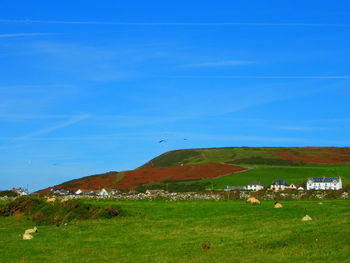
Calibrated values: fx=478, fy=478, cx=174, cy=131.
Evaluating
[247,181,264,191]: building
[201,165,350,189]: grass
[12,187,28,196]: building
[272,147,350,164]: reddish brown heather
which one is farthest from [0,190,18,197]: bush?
[272,147,350,164]: reddish brown heather

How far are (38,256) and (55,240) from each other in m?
4.92

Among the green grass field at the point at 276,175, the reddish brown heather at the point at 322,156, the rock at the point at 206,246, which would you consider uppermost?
the reddish brown heather at the point at 322,156

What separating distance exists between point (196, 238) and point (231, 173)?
83103 mm

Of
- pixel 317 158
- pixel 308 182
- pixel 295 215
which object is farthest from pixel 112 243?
pixel 317 158

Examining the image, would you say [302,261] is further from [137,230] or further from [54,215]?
[54,215]

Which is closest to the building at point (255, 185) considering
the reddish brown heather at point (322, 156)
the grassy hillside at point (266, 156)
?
the grassy hillside at point (266, 156)

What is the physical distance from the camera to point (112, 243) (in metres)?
25.9

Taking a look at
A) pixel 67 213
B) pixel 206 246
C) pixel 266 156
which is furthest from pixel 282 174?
pixel 206 246

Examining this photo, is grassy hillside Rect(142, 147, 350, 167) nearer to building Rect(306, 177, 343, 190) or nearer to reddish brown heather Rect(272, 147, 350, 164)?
reddish brown heather Rect(272, 147, 350, 164)

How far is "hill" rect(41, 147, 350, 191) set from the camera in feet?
303

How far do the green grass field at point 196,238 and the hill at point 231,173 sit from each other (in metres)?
51.0

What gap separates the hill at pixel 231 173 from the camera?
92438 millimetres

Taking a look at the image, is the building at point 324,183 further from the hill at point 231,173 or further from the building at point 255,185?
the building at point 255,185

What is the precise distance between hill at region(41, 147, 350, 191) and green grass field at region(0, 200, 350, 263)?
51.0 metres
